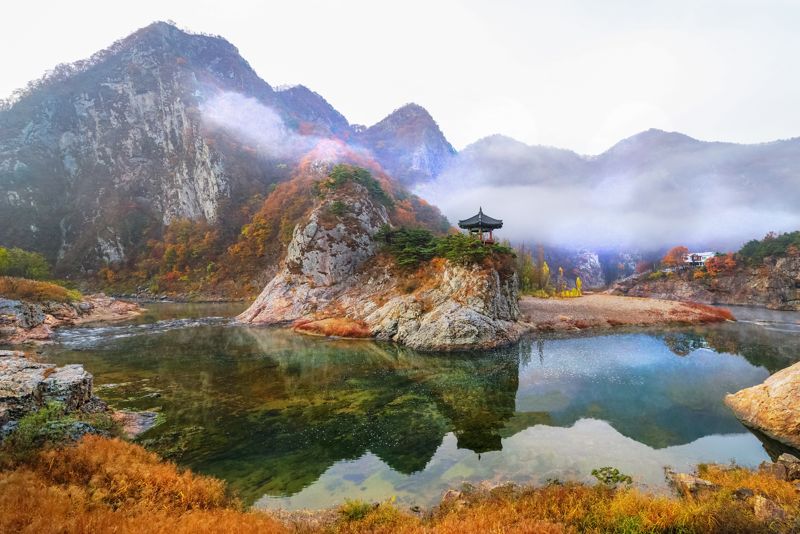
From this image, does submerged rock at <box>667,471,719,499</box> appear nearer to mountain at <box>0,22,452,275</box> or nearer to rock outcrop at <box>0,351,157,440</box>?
rock outcrop at <box>0,351,157,440</box>

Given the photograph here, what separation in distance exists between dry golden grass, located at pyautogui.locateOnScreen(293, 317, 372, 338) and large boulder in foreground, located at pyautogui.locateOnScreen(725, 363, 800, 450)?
3124cm

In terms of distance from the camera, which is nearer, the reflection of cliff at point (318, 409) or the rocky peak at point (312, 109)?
the reflection of cliff at point (318, 409)

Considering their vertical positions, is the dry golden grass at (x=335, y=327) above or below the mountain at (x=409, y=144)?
below

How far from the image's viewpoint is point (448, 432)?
672 inches

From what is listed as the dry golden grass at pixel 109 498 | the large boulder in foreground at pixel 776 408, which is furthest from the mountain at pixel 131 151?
the large boulder in foreground at pixel 776 408

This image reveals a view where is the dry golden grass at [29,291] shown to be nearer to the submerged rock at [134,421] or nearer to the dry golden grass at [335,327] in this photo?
the dry golden grass at [335,327]

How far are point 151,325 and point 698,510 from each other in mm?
58407

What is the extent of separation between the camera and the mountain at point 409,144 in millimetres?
171250

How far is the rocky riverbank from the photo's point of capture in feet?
120

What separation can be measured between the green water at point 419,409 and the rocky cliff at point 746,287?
5220cm

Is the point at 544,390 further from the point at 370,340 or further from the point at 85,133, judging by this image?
the point at 85,133

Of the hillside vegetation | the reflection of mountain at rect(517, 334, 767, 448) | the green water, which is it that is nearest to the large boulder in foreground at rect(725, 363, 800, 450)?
the reflection of mountain at rect(517, 334, 767, 448)

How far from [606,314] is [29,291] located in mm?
76971

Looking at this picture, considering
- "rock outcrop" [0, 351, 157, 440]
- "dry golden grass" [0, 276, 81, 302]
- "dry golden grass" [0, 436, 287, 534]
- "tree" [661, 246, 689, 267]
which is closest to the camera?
"dry golden grass" [0, 436, 287, 534]
